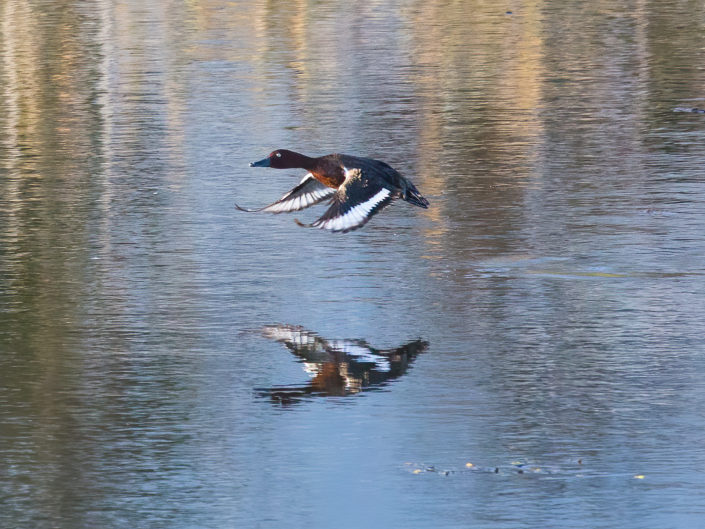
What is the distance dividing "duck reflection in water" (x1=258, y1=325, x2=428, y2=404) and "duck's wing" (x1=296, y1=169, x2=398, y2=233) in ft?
4.02

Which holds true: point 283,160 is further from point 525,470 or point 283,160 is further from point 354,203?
point 525,470

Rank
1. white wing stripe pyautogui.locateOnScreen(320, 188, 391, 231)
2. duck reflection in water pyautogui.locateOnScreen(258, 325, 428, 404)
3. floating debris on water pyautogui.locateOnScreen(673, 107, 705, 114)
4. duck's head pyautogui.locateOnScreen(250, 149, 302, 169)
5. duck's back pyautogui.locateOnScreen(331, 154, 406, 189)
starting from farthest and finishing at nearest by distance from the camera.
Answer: floating debris on water pyautogui.locateOnScreen(673, 107, 705, 114), duck's head pyautogui.locateOnScreen(250, 149, 302, 169), duck's back pyautogui.locateOnScreen(331, 154, 406, 189), white wing stripe pyautogui.locateOnScreen(320, 188, 391, 231), duck reflection in water pyautogui.locateOnScreen(258, 325, 428, 404)

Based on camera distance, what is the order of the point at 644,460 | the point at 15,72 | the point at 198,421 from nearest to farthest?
the point at 644,460 → the point at 198,421 → the point at 15,72

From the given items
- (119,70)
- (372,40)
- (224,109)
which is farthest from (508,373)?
(372,40)

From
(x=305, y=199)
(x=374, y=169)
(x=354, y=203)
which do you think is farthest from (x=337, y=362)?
(x=305, y=199)

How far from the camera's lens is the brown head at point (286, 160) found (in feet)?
34.8

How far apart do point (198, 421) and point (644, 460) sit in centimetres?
189

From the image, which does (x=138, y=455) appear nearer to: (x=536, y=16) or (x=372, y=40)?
(x=372, y=40)

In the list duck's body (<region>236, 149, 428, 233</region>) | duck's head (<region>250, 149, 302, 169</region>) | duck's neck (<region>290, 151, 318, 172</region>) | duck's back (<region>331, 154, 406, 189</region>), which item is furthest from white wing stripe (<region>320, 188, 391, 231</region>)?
duck's head (<region>250, 149, 302, 169</region>)

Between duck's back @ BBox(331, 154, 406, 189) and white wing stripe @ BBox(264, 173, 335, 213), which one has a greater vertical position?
duck's back @ BBox(331, 154, 406, 189)

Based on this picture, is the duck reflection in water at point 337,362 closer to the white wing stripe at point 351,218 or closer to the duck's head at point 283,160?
the white wing stripe at point 351,218

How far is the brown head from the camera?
34.8ft

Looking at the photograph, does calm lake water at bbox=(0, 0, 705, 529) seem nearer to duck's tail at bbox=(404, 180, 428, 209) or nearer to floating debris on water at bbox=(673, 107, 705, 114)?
floating debris on water at bbox=(673, 107, 705, 114)

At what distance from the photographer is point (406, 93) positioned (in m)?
18.4
